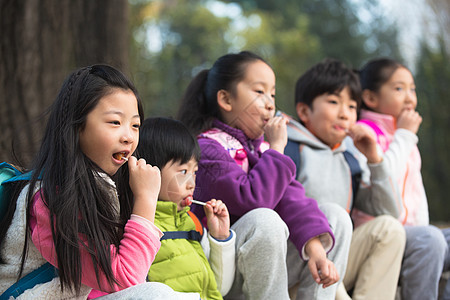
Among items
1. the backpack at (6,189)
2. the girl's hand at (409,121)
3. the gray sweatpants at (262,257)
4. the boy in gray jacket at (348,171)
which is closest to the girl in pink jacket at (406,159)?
the girl's hand at (409,121)

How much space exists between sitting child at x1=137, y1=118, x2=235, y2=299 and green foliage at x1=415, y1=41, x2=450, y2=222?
6001 mm

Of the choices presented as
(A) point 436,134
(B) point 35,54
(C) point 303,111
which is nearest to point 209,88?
(C) point 303,111

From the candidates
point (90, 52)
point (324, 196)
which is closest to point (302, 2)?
point (90, 52)

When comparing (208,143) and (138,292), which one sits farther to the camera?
(208,143)

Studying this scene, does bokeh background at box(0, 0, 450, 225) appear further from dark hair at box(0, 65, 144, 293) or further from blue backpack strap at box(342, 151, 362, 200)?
blue backpack strap at box(342, 151, 362, 200)

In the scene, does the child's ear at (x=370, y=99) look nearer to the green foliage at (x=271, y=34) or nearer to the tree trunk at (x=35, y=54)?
the tree trunk at (x=35, y=54)

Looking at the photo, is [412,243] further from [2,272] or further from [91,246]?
[2,272]

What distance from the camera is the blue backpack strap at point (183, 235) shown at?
6.49 ft

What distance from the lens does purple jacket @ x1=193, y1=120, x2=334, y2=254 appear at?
2.24m

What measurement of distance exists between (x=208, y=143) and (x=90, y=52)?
2090 millimetres

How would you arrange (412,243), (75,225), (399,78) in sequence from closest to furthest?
(75,225), (412,243), (399,78)

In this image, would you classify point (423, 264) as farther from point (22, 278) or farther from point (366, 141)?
point (22, 278)

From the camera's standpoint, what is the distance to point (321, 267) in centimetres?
216

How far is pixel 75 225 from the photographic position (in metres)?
1.53
